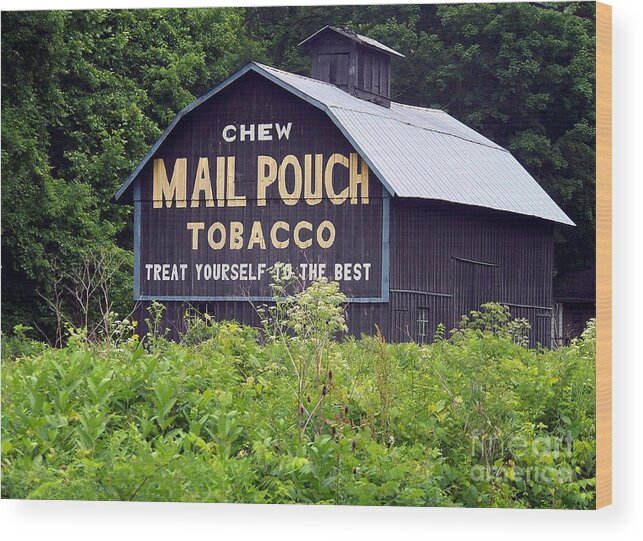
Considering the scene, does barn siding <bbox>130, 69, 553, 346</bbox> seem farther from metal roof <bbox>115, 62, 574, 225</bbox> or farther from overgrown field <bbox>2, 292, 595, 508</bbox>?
overgrown field <bbox>2, 292, 595, 508</bbox>

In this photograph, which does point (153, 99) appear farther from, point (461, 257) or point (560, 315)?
point (560, 315)

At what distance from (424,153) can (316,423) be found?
8.10 feet

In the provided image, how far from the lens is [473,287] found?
10750 mm

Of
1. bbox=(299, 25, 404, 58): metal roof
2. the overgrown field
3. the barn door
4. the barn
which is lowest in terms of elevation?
the overgrown field

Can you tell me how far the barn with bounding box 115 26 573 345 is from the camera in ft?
35.1

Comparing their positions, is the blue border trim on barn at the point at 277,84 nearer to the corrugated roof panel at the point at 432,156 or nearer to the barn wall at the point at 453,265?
the corrugated roof panel at the point at 432,156

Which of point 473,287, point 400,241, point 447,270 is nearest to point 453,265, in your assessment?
point 447,270

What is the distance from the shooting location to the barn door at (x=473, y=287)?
1070cm

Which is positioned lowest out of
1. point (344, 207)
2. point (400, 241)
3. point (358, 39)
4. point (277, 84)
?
point (400, 241)

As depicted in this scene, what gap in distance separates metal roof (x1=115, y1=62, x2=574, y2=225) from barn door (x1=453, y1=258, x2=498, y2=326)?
48 centimetres

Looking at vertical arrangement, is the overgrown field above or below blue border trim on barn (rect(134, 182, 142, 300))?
below

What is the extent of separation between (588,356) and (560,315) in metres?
0.58

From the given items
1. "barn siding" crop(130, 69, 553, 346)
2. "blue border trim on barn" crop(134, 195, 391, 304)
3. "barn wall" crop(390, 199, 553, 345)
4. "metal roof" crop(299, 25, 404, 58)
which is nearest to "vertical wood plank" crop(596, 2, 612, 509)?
"barn siding" crop(130, 69, 553, 346)

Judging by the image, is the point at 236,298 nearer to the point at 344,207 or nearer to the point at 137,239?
the point at 137,239
